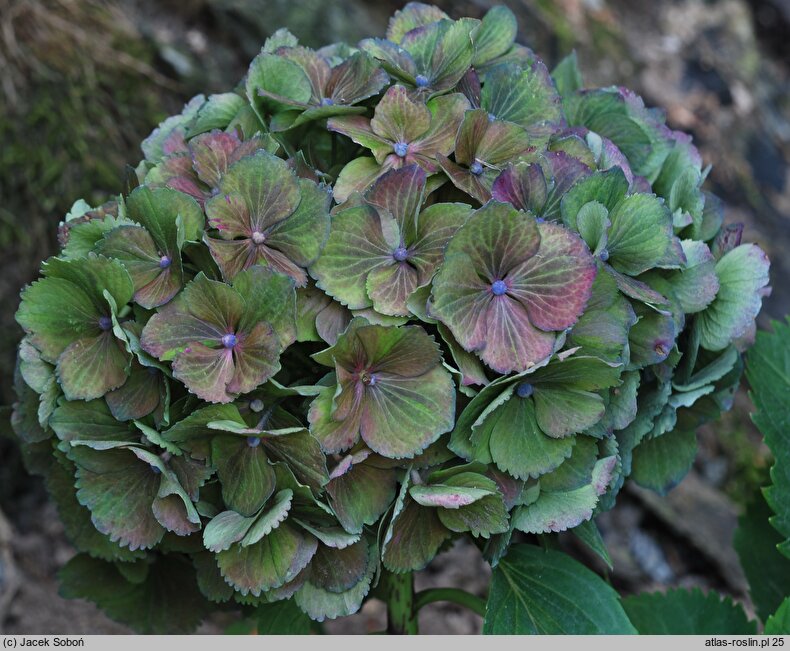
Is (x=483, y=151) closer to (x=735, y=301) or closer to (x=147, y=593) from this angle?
(x=735, y=301)

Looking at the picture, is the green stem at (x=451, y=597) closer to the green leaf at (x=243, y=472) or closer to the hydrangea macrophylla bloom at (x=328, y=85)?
the green leaf at (x=243, y=472)

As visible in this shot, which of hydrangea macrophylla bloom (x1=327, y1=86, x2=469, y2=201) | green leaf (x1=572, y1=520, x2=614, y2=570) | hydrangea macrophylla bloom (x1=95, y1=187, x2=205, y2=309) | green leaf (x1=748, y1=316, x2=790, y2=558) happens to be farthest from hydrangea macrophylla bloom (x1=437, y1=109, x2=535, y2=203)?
green leaf (x1=748, y1=316, x2=790, y2=558)

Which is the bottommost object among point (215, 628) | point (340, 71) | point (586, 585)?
point (215, 628)

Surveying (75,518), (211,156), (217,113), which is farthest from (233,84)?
(75,518)

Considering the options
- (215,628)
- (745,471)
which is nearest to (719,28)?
(745,471)

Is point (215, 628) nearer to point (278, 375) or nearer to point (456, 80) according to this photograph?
point (278, 375)
